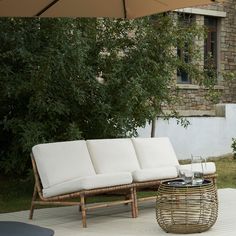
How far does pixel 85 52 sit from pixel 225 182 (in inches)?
150

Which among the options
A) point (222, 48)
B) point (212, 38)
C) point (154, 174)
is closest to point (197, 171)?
point (154, 174)

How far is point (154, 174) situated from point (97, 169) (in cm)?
77

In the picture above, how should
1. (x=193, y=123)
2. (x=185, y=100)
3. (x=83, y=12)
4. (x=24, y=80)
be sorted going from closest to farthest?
(x=83, y=12) → (x=24, y=80) → (x=193, y=123) → (x=185, y=100)

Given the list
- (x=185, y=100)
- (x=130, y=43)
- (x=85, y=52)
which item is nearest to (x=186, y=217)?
(x=85, y=52)

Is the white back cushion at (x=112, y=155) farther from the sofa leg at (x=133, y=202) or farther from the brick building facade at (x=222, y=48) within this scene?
the brick building facade at (x=222, y=48)

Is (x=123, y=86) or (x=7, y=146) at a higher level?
(x=123, y=86)

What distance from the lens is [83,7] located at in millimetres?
7250

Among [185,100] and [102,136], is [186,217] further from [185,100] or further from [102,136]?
[185,100]

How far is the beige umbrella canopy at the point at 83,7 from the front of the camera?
716 cm

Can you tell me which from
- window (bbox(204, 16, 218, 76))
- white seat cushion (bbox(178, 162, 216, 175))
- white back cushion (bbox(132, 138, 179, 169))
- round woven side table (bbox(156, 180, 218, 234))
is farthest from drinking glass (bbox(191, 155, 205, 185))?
window (bbox(204, 16, 218, 76))

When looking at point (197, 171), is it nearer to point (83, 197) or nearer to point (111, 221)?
point (111, 221)

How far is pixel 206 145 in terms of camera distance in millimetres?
16500

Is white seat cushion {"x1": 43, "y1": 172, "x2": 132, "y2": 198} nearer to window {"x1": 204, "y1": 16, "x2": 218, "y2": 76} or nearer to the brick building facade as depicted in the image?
the brick building facade

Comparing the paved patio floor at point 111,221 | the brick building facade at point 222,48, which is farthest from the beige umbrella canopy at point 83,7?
the brick building facade at point 222,48
